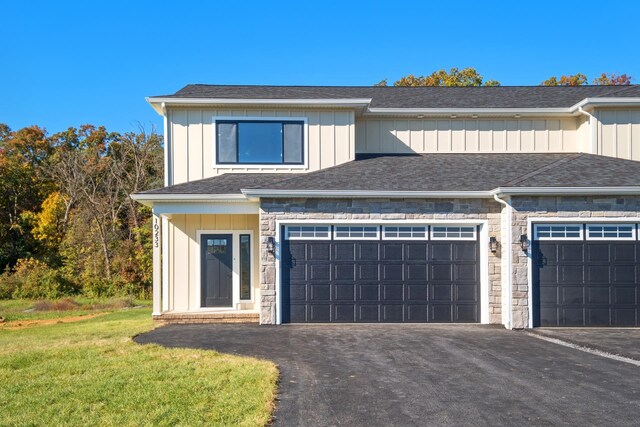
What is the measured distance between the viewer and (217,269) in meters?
14.3

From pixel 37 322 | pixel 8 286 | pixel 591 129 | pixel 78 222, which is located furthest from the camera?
pixel 78 222

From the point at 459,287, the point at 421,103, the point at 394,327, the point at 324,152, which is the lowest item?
the point at 394,327

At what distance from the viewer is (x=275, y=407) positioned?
6105 mm

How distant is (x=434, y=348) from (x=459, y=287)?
3.29 metres

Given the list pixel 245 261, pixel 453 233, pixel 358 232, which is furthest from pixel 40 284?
pixel 453 233

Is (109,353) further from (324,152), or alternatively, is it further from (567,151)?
(567,151)

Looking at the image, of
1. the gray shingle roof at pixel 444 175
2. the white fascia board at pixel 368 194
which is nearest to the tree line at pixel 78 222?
the gray shingle roof at pixel 444 175

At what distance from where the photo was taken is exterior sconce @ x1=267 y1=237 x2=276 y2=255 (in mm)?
12391

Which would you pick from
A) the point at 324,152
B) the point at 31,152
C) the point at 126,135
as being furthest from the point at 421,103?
the point at 31,152

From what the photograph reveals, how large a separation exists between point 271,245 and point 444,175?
435 cm

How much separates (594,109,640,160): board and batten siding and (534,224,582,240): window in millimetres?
3918

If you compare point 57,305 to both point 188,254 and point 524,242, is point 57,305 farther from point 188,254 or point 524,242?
point 524,242

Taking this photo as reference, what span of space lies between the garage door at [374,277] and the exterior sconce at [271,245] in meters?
0.24

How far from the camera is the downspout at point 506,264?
39.3 ft
